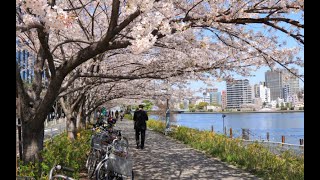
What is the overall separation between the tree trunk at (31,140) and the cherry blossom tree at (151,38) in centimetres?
2

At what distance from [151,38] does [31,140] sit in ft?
9.87

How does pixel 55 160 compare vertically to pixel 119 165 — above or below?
above

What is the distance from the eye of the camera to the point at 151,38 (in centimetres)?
409

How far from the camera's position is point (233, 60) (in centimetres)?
867

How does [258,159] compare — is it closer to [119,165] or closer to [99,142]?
[99,142]

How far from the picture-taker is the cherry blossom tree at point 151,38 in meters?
3.88

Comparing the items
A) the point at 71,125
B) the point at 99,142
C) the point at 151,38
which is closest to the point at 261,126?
the point at 71,125

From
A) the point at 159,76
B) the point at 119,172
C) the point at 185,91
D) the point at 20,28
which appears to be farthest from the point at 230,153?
the point at 185,91

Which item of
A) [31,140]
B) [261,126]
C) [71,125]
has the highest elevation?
[31,140]

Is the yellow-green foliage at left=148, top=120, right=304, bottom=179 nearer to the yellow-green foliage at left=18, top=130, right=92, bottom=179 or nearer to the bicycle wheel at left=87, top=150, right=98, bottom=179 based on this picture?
the bicycle wheel at left=87, top=150, right=98, bottom=179

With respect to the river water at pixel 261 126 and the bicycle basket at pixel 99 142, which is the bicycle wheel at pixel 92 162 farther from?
Result: the river water at pixel 261 126

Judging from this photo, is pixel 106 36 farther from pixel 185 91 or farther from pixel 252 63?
pixel 185 91

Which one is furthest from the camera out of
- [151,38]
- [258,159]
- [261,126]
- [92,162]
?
[261,126]

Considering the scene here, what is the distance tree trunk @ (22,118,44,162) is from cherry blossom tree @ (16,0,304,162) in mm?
16
